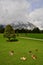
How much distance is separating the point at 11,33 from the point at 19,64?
27478mm

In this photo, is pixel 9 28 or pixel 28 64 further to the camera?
pixel 9 28

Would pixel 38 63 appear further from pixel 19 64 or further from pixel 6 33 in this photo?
pixel 6 33

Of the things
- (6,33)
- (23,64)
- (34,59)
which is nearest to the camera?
(23,64)

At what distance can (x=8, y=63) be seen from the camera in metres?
11.7

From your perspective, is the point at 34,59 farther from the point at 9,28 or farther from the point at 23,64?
the point at 9,28

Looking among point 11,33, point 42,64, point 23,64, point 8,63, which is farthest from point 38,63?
point 11,33

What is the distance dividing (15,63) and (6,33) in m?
27.0

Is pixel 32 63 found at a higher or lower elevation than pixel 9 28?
lower

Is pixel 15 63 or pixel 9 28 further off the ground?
pixel 9 28

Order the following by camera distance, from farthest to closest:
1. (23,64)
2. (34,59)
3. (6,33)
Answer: (6,33), (34,59), (23,64)

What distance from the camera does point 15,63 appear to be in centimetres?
1156

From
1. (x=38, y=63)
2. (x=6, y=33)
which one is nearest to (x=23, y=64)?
(x=38, y=63)

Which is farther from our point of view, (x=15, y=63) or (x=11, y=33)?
(x=11, y=33)

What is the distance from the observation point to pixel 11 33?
1516 inches
